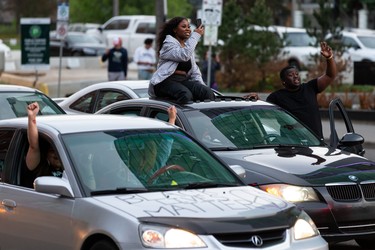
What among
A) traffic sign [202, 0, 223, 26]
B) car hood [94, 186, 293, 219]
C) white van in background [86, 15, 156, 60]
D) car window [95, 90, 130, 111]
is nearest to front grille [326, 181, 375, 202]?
car hood [94, 186, 293, 219]

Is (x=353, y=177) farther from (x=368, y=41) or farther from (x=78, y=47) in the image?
(x=78, y=47)

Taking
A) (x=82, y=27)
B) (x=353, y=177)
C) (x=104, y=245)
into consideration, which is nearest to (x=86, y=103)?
(x=353, y=177)

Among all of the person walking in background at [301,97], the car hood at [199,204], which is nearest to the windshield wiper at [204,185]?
the car hood at [199,204]

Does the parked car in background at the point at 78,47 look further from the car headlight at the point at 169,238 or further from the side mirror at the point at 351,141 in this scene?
the car headlight at the point at 169,238

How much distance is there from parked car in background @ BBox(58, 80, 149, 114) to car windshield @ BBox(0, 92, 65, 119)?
54.0 inches

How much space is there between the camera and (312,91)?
13.1 meters

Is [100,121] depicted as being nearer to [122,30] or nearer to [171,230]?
[171,230]

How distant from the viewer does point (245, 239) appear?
766cm

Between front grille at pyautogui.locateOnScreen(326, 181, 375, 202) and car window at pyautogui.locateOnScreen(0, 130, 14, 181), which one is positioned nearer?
car window at pyautogui.locateOnScreen(0, 130, 14, 181)

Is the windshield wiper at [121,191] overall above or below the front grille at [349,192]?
above

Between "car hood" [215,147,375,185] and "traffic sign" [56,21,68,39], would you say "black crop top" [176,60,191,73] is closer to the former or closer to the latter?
"car hood" [215,147,375,185]

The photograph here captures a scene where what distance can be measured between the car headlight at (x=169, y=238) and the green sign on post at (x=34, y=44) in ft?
82.8

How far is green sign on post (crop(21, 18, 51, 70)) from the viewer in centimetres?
3253

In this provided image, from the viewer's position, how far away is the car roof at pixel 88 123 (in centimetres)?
880
